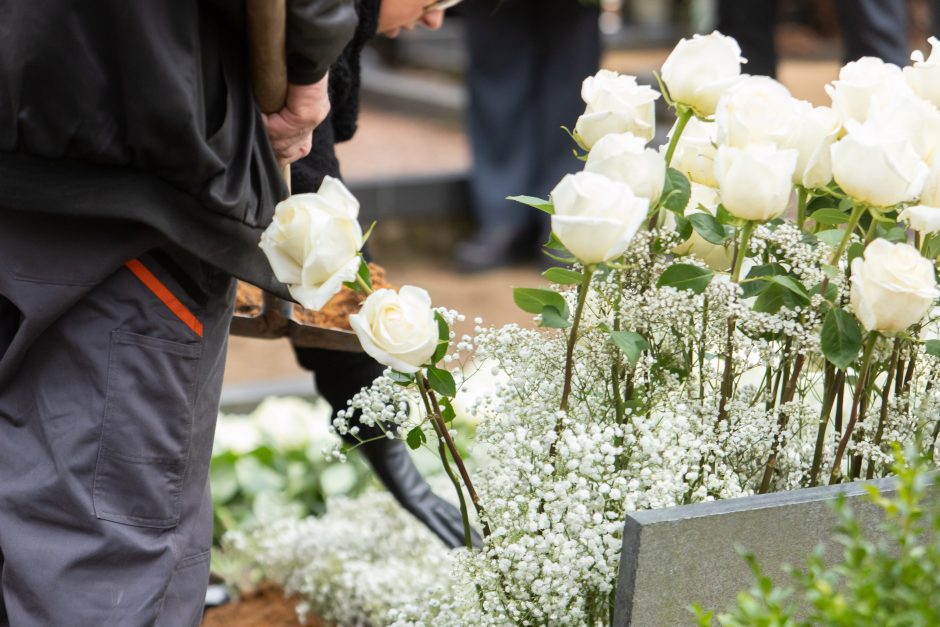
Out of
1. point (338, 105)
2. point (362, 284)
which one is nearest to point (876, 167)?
point (362, 284)

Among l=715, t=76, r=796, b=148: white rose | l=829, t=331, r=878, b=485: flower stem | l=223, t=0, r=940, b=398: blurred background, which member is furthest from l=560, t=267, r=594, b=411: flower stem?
l=223, t=0, r=940, b=398: blurred background

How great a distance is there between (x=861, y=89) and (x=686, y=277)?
0.29m

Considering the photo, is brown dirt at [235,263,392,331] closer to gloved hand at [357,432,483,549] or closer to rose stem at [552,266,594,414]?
gloved hand at [357,432,483,549]

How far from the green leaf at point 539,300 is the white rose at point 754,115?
0.80 ft

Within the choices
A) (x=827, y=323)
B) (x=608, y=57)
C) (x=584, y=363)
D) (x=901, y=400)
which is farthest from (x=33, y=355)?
(x=608, y=57)

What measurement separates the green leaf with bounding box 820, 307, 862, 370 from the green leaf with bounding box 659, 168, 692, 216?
0.20 meters

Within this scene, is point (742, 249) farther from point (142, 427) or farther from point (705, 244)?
point (142, 427)

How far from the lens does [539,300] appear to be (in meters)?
1.45

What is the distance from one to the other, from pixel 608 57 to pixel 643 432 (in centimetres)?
830

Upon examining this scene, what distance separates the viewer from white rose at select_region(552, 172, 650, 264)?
4.16 ft

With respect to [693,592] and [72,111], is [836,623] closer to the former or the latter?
[693,592]

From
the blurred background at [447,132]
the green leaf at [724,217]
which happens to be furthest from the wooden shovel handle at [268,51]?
the blurred background at [447,132]

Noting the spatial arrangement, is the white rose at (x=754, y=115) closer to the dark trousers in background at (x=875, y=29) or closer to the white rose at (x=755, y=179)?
the white rose at (x=755, y=179)

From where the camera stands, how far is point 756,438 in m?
1.53
